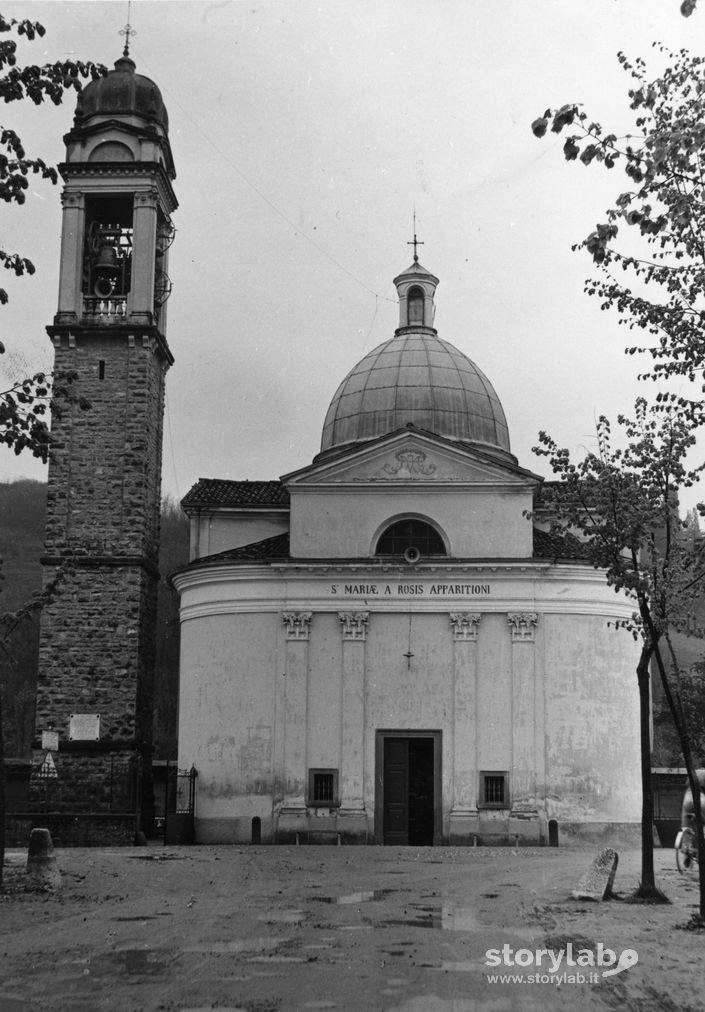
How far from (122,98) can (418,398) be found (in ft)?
40.3

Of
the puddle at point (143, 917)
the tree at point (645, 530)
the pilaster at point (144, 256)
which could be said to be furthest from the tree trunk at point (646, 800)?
the pilaster at point (144, 256)

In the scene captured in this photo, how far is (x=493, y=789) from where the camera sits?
1307 inches

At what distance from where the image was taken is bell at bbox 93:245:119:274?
36.8 meters

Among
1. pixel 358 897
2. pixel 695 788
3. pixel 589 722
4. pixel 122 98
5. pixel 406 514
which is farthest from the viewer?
pixel 122 98

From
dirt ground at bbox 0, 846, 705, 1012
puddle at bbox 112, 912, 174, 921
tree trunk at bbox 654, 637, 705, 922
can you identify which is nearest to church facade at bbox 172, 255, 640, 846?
dirt ground at bbox 0, 846, 705, 1012

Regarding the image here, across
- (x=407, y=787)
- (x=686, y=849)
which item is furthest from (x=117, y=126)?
(x=686, y=849)

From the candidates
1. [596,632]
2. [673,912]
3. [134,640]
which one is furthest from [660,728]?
[673,912]

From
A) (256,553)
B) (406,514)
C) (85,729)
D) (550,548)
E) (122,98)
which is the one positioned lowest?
(85,729)

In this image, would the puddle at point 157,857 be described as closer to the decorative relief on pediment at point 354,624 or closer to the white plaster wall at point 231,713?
the white plaster wall at point 231,713

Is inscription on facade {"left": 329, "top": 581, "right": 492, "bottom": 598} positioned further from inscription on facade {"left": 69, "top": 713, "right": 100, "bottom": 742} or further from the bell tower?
inscription on facade {"left": 69, "top": 713, "right": 100, "bottom": 742}

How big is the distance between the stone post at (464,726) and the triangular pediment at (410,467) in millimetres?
3630

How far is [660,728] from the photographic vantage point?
60719mm

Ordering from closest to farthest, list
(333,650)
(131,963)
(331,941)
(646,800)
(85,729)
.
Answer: (131,963) → (331,941) → (646,800) → (85,729) → (333,650)

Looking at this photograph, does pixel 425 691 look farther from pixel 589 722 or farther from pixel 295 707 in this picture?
pixel 589 722
